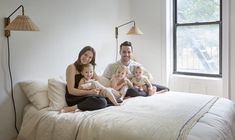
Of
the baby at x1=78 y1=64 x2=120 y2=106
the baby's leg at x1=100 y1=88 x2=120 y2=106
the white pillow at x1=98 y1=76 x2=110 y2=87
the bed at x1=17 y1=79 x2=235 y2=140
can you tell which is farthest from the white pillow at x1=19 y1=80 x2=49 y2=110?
the white pillow at x1=98 y1=76 x2=110 y2=87

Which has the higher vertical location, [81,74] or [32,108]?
[81,74]

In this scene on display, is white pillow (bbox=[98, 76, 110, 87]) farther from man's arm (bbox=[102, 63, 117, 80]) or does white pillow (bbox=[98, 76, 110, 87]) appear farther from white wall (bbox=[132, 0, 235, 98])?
white wall (bbox=[132, 0, 235, 98])

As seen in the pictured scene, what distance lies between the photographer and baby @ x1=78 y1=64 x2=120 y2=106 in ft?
8.08

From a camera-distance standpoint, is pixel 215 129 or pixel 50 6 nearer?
pixel 215 129

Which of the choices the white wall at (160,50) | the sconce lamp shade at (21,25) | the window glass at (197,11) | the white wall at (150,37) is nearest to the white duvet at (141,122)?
the sconce lamp shade at (21,25)

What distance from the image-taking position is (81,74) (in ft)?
8.32

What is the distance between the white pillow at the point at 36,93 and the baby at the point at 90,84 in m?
0.36

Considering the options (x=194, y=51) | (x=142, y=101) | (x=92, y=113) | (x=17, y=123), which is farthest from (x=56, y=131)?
(x=194, y=51)

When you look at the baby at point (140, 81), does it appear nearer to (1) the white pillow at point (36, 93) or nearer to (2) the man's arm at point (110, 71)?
(2) the man's arm at point (110, 71)

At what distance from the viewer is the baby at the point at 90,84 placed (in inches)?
97.0

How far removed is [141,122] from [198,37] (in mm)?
2267

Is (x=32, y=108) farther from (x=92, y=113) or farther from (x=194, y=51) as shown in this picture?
(x=194, y=51)

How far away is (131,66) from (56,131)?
1416mm

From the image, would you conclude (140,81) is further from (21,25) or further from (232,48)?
(21,25)
